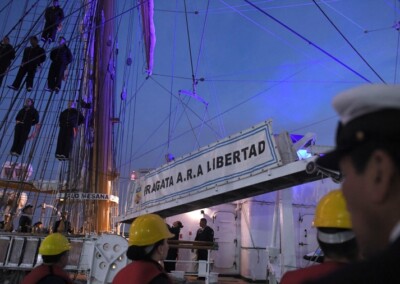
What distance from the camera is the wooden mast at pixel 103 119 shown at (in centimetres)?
1224

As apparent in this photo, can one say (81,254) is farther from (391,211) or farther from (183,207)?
(391,211)

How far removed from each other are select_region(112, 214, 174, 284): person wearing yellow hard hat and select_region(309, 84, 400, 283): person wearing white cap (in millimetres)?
1888

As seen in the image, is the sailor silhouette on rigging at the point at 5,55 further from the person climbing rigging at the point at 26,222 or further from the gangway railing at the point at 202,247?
the gangway railing at the point at 202,247

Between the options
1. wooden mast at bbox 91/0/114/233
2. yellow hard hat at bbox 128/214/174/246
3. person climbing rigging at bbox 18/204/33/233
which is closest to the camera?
yellow hard hat at bbox 128/214/174/246

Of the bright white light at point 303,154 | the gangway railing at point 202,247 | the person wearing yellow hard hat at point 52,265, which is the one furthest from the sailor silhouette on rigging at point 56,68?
the person wearing yellow hard hat at point 52,265

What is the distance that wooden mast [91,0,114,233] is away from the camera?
1224 cm

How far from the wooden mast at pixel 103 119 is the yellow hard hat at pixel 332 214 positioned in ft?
33.0

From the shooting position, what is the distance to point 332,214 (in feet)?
7.59

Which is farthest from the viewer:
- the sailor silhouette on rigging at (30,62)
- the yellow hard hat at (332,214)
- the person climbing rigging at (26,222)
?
the sailor silhouette on rigging at (30,62)

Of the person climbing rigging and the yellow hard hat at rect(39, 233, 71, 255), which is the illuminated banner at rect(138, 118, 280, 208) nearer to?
the yellow hard hat at rect(39, 233, 71, 255)

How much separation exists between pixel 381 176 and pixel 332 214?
5.19 feet

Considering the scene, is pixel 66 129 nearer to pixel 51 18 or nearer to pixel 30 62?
pixel 30 62

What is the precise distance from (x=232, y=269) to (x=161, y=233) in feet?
28.5

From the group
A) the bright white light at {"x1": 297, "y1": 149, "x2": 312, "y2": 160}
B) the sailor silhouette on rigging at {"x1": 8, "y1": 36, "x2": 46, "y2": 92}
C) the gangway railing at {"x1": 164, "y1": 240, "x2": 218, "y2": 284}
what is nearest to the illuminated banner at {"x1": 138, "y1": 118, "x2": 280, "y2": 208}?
the bright white light at {"x1": 297, "y1": 149, "x2": 312, "y2": 160}
